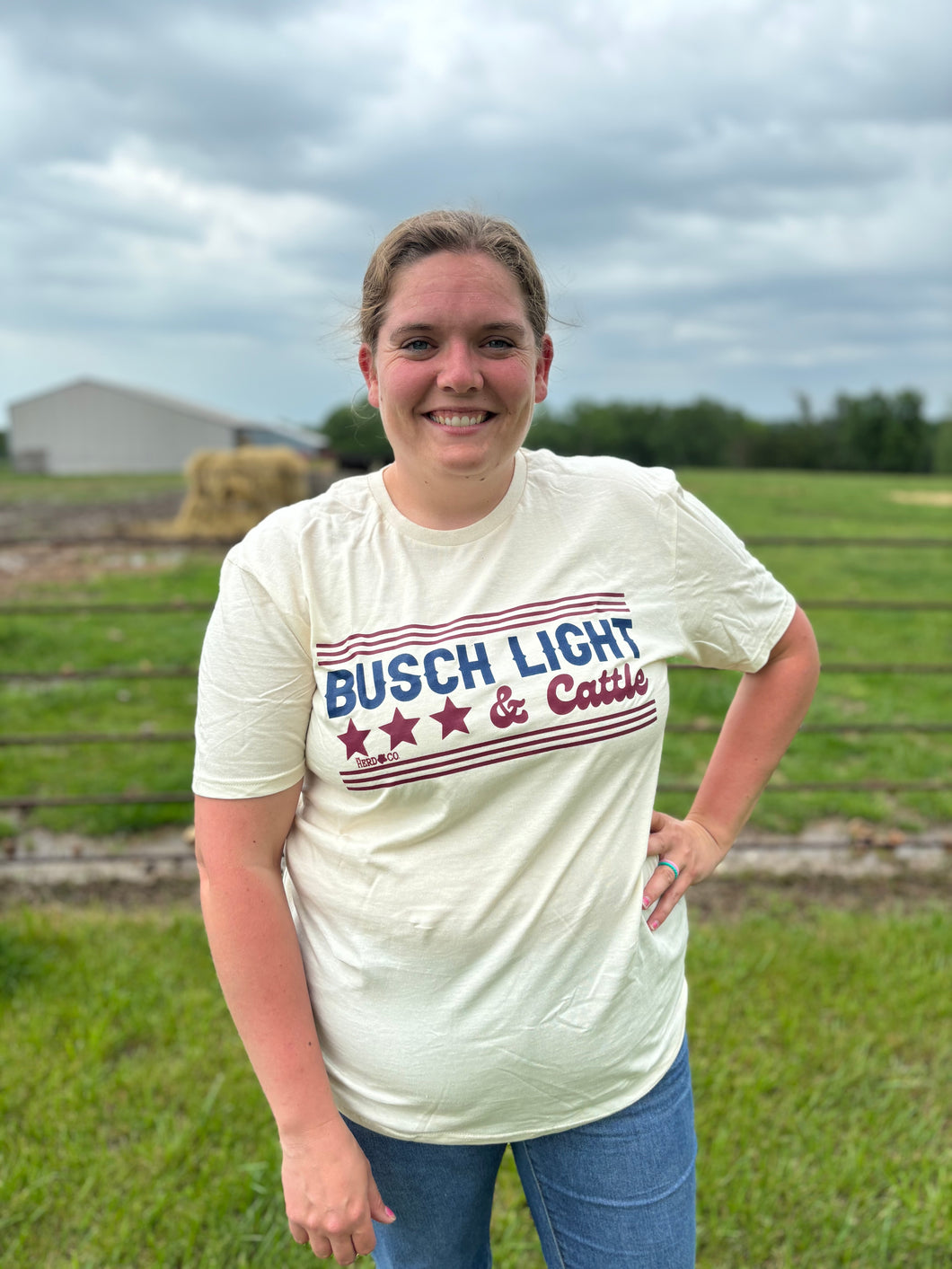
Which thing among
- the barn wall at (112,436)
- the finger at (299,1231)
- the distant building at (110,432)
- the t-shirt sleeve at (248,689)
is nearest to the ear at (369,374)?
the t-shirt sleeve at (248,689)

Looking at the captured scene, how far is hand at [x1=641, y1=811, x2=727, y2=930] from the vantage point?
142cm

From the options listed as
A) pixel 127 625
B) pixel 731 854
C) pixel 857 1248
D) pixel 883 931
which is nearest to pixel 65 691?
pixel 127 625

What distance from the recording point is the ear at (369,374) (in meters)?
1.38

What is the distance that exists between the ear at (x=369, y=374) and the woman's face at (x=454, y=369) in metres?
0.07

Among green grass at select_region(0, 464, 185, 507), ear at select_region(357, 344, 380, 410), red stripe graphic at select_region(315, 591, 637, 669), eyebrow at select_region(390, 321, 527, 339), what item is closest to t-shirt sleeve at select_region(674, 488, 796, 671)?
red stripe graphic at select_region(315, 591, 637, 669)

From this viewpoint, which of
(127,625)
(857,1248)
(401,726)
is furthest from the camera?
(127,625)

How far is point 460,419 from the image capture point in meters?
1.27

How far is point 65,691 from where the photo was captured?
6012 millimetres

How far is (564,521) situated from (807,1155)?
6.23ft

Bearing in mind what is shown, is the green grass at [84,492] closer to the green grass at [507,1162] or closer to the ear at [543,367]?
the green grass at [507,1162]

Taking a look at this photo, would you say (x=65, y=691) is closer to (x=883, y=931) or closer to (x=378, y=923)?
(x=883, y=931)

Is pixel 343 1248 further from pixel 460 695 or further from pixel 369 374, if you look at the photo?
pixel 369 374

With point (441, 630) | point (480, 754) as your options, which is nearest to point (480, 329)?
point (441, 630)

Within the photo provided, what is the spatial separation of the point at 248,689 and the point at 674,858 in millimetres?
714
